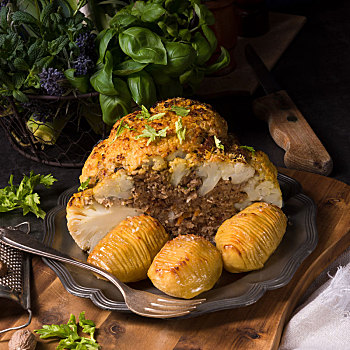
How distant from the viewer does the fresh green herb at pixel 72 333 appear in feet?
6.13

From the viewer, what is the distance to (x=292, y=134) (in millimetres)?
2869

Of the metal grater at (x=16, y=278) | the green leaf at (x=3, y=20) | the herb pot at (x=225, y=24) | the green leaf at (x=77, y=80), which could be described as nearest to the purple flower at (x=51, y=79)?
the green leaf at (x=77, y=80)

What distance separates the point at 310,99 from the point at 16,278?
2006mm

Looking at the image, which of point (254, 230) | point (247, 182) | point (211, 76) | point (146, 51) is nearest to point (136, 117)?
point (146, 51)

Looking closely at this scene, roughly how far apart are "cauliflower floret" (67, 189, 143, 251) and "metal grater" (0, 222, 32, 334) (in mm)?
231

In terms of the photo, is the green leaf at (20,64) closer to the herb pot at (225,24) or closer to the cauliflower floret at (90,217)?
the cauliflower floret at (90,217)

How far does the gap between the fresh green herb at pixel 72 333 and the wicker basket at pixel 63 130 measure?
Answer: 1.00 metres

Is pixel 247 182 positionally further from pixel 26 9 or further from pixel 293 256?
pixel 26 9

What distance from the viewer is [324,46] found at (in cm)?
390

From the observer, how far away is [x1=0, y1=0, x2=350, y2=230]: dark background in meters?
2.87

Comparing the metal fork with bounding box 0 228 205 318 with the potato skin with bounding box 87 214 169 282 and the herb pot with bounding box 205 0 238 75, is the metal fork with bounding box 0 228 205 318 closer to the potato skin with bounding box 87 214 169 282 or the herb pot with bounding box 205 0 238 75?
the potato skin with bounding box 87 214 169 282

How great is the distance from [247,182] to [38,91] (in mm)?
1071

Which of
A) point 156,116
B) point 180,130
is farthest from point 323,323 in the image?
point 156,116

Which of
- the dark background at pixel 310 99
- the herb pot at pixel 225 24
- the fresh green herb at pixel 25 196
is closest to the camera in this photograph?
the fresh green herb at pixel 25 196
